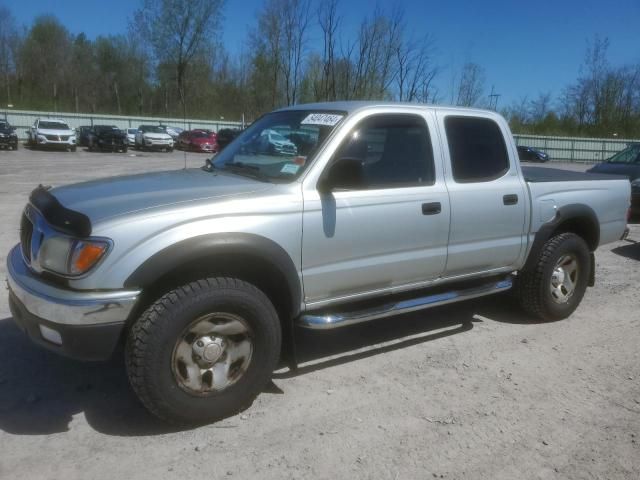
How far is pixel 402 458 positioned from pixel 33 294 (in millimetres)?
2168

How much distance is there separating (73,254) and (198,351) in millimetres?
872

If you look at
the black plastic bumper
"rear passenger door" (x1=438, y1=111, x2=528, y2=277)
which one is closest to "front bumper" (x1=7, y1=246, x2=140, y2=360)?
the black plastic bumper

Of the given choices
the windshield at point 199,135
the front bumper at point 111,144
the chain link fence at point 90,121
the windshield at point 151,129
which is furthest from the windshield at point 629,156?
the chain link fence at point 90,121

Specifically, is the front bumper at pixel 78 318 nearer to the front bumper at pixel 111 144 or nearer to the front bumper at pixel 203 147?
the front bumper at pixel 111 144

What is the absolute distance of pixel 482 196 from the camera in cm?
448

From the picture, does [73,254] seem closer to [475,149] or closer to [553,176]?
[475,149]

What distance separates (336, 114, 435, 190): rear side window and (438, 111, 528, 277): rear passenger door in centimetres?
20

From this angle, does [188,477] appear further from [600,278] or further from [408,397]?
[600,278]

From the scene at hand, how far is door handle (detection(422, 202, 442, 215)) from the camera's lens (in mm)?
4109

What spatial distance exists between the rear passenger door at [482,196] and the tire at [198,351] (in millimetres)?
1678

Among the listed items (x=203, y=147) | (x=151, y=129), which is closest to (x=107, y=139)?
(x=151, y=129)

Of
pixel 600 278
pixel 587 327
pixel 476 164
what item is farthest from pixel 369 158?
pixel 600 278

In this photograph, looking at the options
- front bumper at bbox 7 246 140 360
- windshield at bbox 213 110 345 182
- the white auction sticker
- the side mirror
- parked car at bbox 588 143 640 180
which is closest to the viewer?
front bumper at bbox 7 246 140 360

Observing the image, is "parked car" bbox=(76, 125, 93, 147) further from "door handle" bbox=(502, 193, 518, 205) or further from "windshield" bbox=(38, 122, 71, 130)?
"door handle" bbox=(502, 193, 518, 205)
